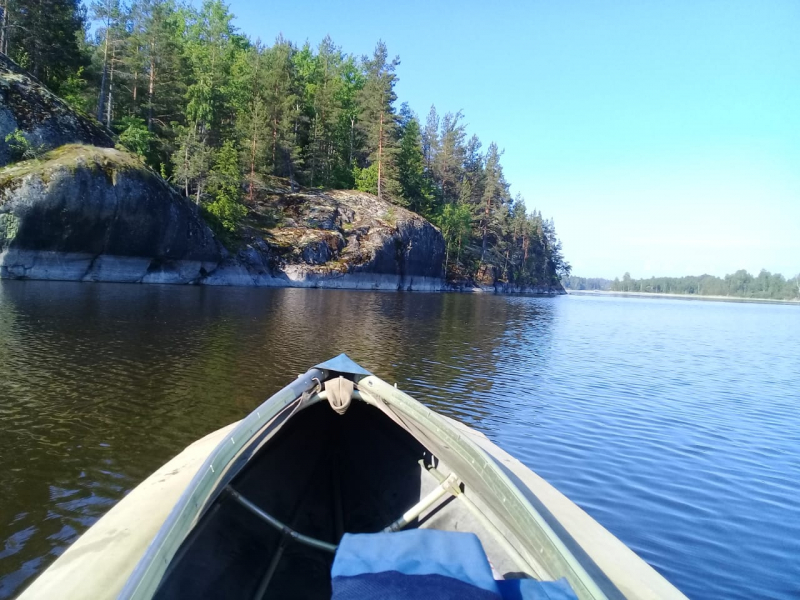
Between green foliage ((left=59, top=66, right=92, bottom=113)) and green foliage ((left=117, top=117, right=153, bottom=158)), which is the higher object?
green foliage ((left=59, top=66, right=92, bottom=113))

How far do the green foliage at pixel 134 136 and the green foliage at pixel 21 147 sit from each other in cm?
857

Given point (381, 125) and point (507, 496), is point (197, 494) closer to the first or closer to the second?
point (507, 496)

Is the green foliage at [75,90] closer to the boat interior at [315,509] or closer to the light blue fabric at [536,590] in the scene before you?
the boat interior at [315,509]

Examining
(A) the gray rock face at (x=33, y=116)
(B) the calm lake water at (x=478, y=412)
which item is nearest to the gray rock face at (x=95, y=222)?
(A) the gray rock face at (x=33, y=116)

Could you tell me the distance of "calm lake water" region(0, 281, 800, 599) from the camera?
229 inches

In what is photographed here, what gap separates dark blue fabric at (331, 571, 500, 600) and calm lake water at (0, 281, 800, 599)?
147 inches

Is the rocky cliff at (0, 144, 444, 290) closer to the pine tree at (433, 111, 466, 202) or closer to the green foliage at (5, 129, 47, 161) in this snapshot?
the green foliage at (5, 129, 47, 161)

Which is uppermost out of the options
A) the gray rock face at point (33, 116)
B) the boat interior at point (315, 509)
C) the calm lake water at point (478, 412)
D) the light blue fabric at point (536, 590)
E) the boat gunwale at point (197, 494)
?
the gray rock face at point (33, 116)

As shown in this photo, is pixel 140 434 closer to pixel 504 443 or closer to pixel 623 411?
pixel 504 443

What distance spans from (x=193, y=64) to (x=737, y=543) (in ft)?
212

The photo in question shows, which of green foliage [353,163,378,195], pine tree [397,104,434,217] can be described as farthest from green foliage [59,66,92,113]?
pine tree [397,104,434,217]

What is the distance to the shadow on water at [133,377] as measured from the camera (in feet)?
19.8

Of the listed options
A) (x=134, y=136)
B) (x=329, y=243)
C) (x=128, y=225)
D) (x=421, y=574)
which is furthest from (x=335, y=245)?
(x=421, y=574)

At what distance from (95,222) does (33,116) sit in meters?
8.29
